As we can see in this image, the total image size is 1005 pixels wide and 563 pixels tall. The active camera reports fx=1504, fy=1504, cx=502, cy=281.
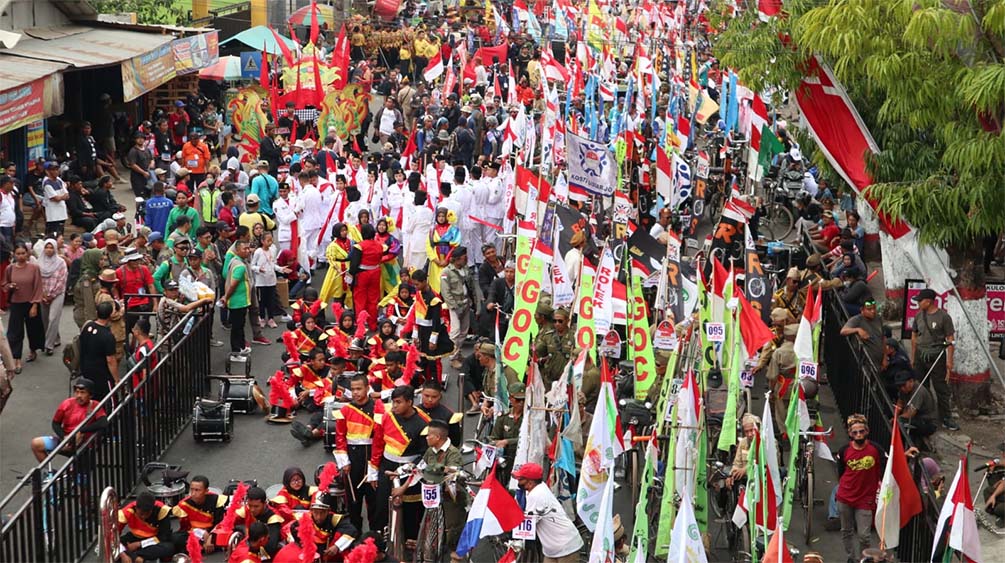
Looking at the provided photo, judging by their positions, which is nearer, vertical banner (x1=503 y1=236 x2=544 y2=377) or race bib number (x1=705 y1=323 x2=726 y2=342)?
vertical banner (x1=503 y1=236 x2=544 y2=377)

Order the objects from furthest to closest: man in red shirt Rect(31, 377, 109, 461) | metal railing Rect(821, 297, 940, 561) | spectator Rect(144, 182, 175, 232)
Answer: spectator Rect(144, 182, 175, 232) → man in red shirt Rect(31, 377, 109, 461) → metal railing Rect(821, 297, 940, 561)

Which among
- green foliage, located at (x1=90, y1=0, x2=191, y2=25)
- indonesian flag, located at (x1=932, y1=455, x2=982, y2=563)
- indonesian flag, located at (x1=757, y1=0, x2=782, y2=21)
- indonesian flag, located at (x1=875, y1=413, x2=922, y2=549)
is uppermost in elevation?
indonesian flag, located at (x1=757, y1=0, x2=782, y2=21)

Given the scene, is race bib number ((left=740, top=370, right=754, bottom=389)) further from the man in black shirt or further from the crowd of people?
the man in black shirt

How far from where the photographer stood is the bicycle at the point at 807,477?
43.0ft

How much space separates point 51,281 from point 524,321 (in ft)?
20.1

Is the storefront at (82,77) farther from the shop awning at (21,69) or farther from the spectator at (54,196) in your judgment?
the spectator at (54,196)

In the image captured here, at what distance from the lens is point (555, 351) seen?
14422 mm

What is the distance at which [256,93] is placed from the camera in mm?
26359

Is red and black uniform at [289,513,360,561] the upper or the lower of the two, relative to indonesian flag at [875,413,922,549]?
lower

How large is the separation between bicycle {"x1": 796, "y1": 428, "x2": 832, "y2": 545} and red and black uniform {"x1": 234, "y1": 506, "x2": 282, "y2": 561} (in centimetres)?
457

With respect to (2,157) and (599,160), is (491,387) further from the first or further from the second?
(2,157)

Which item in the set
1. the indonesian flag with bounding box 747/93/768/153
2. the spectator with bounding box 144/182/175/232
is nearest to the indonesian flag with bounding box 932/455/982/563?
the spectator with bounding box 144/182/175/232

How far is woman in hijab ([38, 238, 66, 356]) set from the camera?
54.9 ft

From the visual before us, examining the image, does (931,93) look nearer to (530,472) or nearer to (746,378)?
(746,378)
